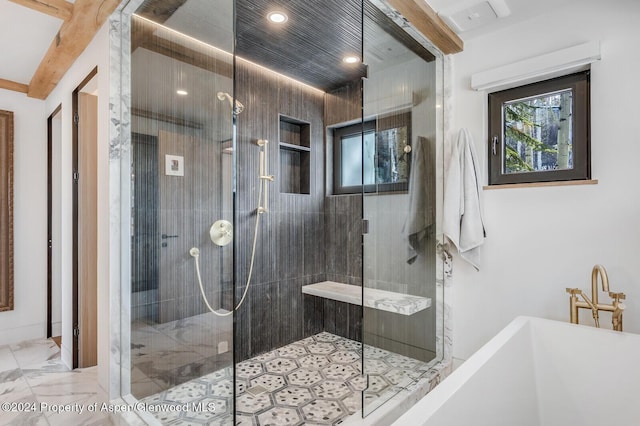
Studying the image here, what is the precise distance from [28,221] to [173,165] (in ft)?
8.61

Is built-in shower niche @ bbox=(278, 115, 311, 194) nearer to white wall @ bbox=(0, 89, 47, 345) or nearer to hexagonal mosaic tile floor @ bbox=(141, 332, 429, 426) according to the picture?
hexagonal mosaic tile floor @ bbox=(141, 332, 429, 426)

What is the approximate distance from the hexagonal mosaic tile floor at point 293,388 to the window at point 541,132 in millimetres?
1474

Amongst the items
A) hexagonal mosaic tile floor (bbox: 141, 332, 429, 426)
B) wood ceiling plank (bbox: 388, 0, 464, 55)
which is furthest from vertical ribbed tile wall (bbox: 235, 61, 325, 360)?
wood ceiling plank (bbox: 388, 0, 464, 55)

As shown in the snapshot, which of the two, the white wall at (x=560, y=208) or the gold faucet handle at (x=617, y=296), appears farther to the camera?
the white wall at (x=560, y=208)

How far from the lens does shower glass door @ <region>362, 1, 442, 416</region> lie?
81.7 inches

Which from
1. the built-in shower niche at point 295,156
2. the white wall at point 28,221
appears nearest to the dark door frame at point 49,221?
the white wall at point 28,221

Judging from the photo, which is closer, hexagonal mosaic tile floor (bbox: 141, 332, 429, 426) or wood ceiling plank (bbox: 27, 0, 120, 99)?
hexagonal mosaic tile floor (bbox: 141, 332, 429, 426)

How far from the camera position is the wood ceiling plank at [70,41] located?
1989 mm

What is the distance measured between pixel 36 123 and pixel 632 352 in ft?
16.1

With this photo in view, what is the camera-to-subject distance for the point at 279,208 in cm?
319

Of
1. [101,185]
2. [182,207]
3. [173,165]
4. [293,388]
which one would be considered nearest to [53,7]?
[101,185]

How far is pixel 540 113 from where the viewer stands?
2.24 metres

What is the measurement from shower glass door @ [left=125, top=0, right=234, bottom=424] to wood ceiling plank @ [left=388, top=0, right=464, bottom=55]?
1.07 metres

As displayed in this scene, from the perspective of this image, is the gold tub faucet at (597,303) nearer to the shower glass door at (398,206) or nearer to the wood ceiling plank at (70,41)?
the shower glass door at (398,206)
